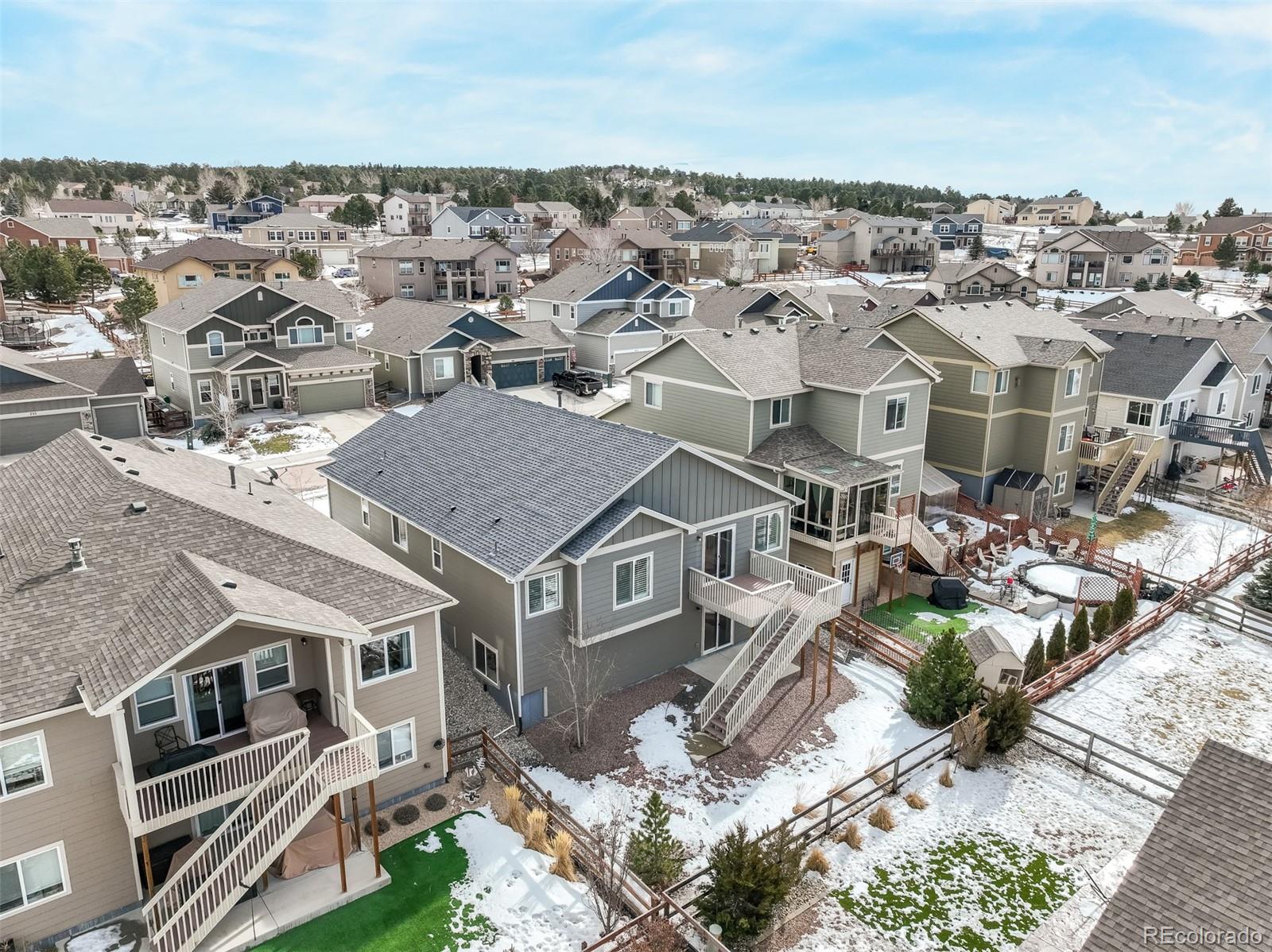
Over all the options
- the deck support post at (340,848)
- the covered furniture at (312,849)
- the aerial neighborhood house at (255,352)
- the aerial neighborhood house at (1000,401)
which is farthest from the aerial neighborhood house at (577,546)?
the aerial neighborhood house at (255,352)

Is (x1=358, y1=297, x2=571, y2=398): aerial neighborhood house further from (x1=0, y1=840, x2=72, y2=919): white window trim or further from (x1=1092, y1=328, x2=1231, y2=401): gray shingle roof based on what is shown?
(x1=0, y1=840, x2=72, y2=919): white window trim

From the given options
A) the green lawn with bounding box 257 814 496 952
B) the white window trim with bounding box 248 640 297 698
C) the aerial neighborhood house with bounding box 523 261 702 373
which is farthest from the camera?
the aerial neighborhood house with bounding box 523 261 702 373

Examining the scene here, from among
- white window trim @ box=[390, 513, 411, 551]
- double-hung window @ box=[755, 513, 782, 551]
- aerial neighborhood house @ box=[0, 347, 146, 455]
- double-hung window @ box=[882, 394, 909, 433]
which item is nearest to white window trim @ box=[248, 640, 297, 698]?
white window trim @ box=[390, 513, 411, 551]

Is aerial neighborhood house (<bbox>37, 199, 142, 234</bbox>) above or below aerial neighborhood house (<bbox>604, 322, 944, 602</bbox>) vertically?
above

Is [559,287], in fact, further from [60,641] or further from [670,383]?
[60,641]

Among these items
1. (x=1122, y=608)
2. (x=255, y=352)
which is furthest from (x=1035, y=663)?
→ (x=255, y=352)

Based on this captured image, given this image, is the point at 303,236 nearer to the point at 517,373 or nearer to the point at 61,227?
the point at 61,227
